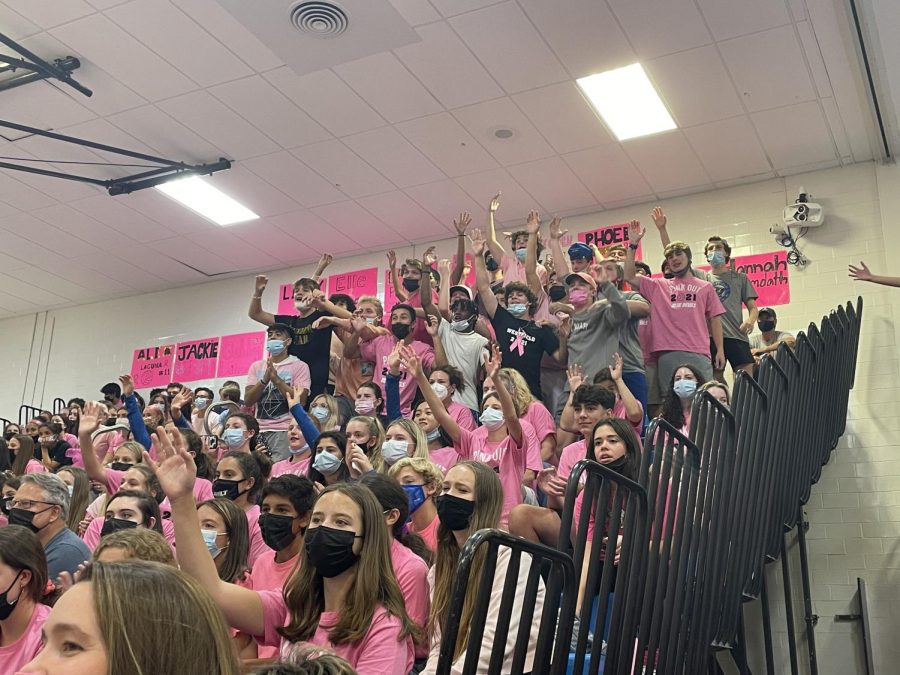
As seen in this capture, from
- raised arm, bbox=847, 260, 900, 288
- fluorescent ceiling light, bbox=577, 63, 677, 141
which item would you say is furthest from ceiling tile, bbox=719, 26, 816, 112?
raised arm, bbox=847, 260, 900, 288

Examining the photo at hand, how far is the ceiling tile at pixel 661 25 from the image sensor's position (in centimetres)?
641

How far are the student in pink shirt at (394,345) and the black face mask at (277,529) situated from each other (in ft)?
11.5

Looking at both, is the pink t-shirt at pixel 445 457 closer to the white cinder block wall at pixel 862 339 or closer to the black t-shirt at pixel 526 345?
the black t-shirt at pixel 526 345

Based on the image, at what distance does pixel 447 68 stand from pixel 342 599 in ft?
17.6

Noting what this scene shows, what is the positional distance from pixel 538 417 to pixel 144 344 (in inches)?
354

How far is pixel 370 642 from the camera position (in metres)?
2.74

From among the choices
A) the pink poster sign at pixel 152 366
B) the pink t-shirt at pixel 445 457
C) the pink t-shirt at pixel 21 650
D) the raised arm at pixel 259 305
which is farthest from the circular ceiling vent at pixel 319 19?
the pink poster sign at pixel 152 366

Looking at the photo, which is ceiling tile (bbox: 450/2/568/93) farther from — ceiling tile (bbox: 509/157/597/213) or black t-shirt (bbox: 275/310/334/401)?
black t-shirt (bbox: 275/310/334/401)

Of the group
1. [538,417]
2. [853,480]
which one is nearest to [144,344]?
[538,417]

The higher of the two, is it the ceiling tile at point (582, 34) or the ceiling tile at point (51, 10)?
the ceiling tile at point (51, 10)

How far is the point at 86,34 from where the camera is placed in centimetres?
693

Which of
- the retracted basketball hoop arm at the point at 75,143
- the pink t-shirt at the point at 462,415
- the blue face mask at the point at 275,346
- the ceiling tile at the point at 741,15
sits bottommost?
the pink t-shirt at the point at 462,415

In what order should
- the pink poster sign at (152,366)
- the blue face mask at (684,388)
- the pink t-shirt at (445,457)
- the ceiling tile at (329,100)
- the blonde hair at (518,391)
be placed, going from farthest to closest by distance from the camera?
the pink poster sign at (152,366) → the ceiling tile at (329,100) → the blonde hair at (518,391) → the blue face mask at (684,388) → the pink t-shirt at (445,457)

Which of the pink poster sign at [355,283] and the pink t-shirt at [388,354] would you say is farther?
the pink poster sign at [355,283]
